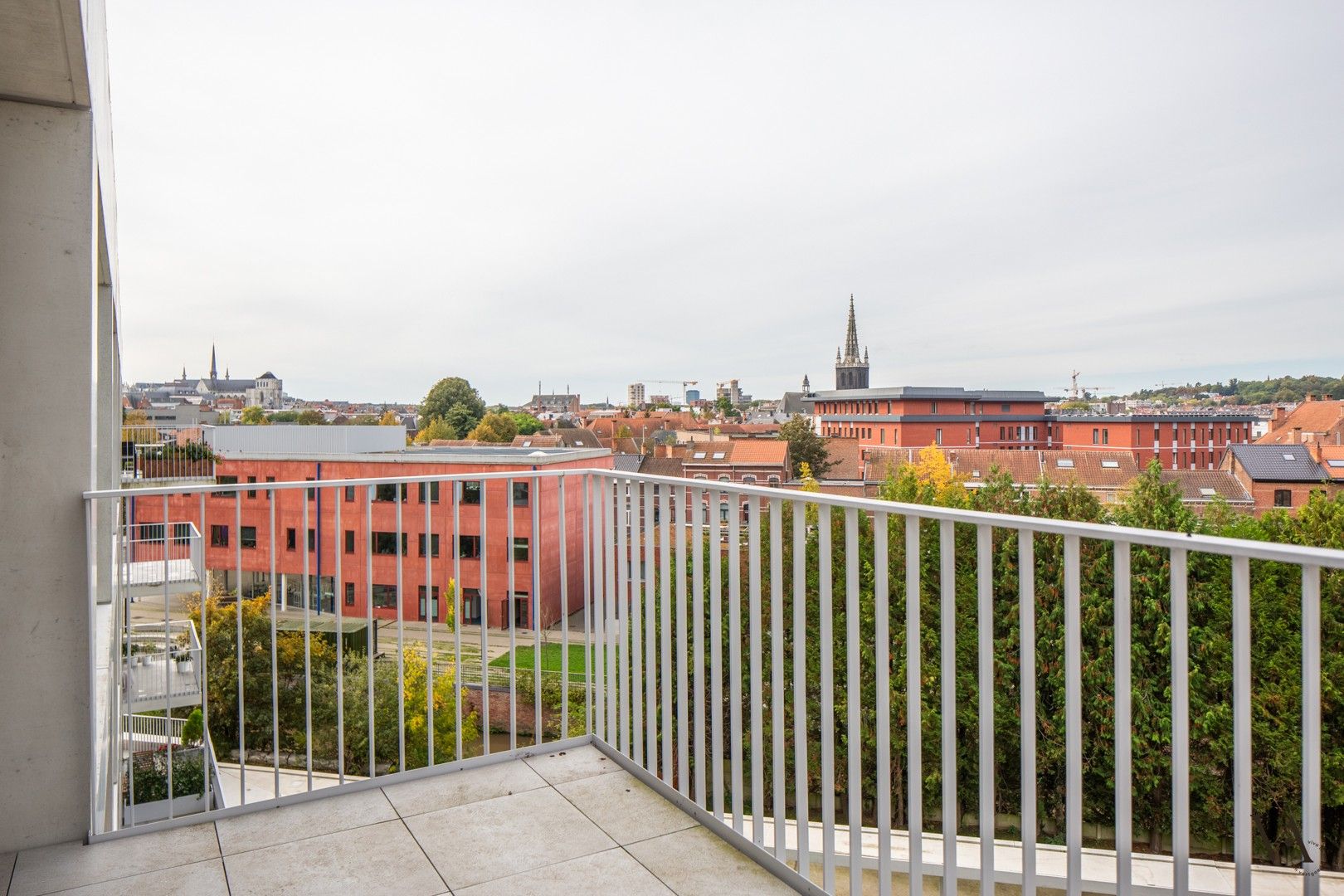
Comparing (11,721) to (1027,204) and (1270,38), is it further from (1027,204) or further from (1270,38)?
(1027,204)

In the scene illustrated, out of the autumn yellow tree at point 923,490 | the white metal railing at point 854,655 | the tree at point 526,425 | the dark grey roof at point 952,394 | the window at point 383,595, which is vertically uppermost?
the dark grey roof at point 952,394

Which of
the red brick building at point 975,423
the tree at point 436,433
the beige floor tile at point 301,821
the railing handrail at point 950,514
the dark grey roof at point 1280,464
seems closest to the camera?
the railing handrail at point 950,514

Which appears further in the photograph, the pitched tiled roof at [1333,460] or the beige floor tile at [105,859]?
the pitched tiled roof at [1333,460]

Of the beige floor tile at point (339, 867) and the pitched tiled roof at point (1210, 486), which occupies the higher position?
the beige floor tile at point (339, 867)

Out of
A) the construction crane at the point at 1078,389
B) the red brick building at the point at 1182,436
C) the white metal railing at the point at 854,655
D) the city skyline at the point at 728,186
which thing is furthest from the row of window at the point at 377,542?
the construction crane at the point at 1078,389

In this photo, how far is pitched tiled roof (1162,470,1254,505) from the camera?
1151 inches

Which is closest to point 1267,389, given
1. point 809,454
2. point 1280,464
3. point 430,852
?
point 1280,464

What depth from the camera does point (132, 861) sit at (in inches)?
84.0

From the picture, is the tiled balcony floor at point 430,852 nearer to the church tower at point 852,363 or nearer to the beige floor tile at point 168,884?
the beige floor tile at point 168,884

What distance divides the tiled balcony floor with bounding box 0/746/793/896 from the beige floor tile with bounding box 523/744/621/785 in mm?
82

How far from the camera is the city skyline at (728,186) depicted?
2281 centimetres

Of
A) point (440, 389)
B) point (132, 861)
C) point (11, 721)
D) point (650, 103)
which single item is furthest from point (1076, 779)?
point (440, 389)

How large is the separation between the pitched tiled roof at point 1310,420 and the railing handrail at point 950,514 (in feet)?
130

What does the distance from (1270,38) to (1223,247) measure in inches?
1056
